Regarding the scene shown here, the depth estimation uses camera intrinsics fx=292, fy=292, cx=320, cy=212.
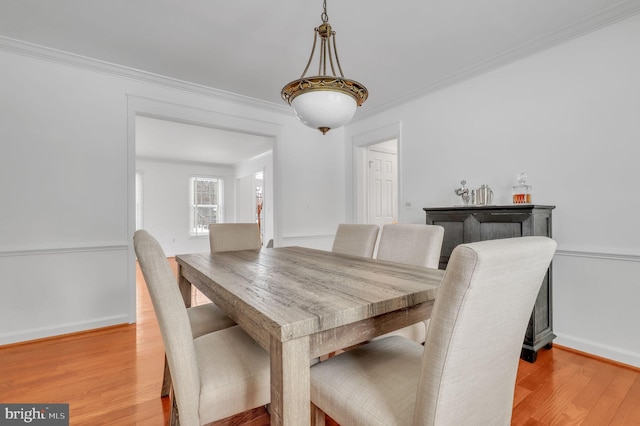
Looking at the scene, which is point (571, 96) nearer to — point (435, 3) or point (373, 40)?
point (435, 3)

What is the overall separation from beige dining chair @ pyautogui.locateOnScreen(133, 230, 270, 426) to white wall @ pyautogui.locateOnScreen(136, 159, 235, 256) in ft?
22.3

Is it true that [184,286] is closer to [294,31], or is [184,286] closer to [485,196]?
[294,31]

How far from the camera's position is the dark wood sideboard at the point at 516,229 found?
6.98 feet

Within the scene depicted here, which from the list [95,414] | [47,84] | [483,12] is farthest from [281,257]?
[47,84]

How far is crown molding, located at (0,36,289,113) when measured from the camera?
8.18ft

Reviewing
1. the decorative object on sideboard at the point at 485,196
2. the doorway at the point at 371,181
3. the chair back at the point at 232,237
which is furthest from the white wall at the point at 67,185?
the decorative object on sideboard at the point at 485,196

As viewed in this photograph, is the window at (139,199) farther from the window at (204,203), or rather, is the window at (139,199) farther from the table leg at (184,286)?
the table leg at (184,286)

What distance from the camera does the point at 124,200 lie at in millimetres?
2951

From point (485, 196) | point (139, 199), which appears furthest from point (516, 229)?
point (139, 199)

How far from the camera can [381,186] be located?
4547 mm

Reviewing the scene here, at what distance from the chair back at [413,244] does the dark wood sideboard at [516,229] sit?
30.7 inches

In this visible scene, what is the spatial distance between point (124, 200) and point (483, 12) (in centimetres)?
352

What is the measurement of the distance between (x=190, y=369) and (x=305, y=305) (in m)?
0.43

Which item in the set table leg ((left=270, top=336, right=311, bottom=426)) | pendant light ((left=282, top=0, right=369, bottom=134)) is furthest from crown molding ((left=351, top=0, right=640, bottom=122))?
table leg ((left=270, top=336, right=311, bottom=426))
